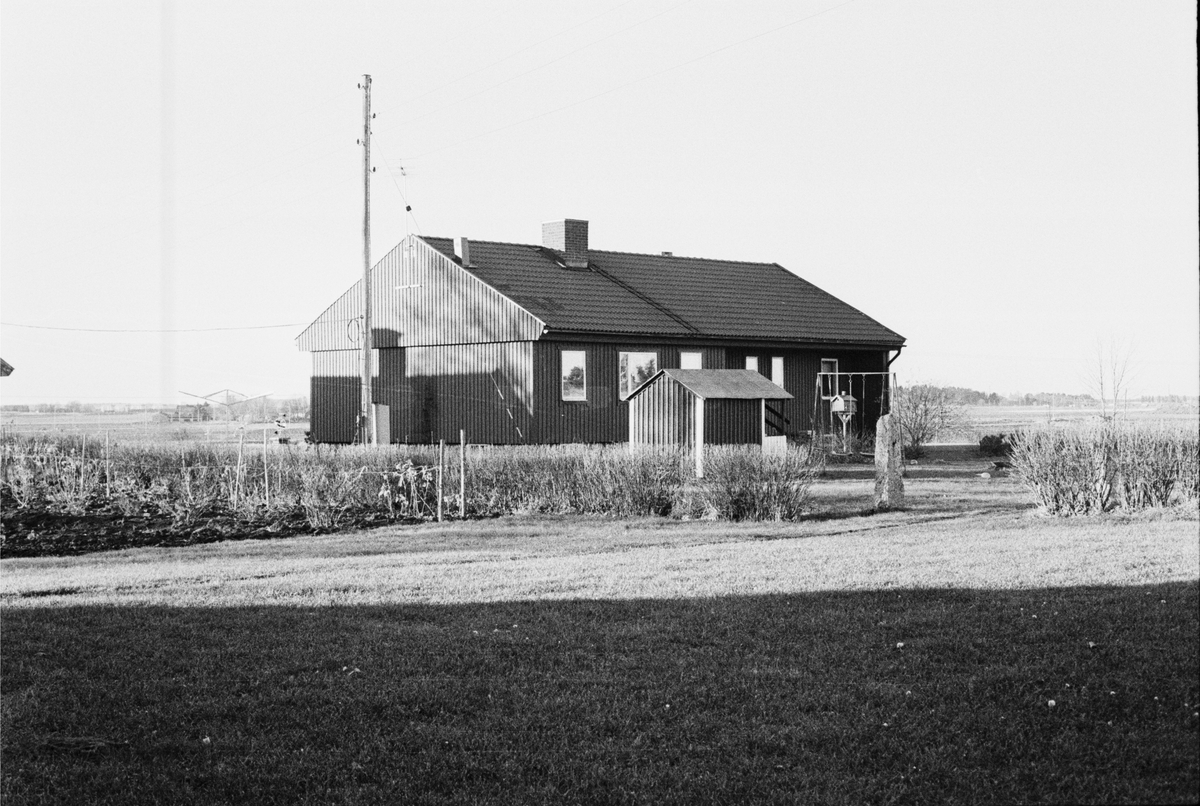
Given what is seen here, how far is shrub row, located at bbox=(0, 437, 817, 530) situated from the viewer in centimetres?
1819

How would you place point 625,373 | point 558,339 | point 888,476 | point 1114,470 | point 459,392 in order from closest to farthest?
point 1114,470 → point 888,476 → point 558,339 → point 625,373 → point 459,392

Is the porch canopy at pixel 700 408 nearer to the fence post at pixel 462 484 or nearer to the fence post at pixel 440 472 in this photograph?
the fence post at pixel 462 484

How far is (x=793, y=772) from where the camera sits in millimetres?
5984

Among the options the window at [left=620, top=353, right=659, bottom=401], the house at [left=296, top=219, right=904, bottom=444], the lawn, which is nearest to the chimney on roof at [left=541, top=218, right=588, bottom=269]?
the house at [left=296, top=219, right=904, bottom=444]

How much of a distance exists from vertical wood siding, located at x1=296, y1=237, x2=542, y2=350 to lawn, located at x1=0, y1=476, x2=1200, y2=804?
20531 millimetres

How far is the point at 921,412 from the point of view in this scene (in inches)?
1615

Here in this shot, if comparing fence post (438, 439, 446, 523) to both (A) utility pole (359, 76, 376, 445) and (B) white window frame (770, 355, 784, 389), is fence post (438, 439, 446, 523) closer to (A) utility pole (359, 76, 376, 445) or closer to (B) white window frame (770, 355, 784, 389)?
(A) utility pole (359, 76, 376, 445)

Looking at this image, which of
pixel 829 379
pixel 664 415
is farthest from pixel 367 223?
pixel 829 379

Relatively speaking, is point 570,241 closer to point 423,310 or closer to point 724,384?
point 423,310

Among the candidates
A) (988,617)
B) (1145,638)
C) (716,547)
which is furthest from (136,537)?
(1145,638)

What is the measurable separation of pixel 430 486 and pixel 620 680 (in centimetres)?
1241

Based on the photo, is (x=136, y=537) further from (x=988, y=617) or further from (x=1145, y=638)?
(x=1145, y=638)

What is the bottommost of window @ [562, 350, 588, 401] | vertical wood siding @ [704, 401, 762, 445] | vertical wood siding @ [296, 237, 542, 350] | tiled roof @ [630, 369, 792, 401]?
vertical wood siding @ [704, 401, 762, 445]

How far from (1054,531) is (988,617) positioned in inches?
259
